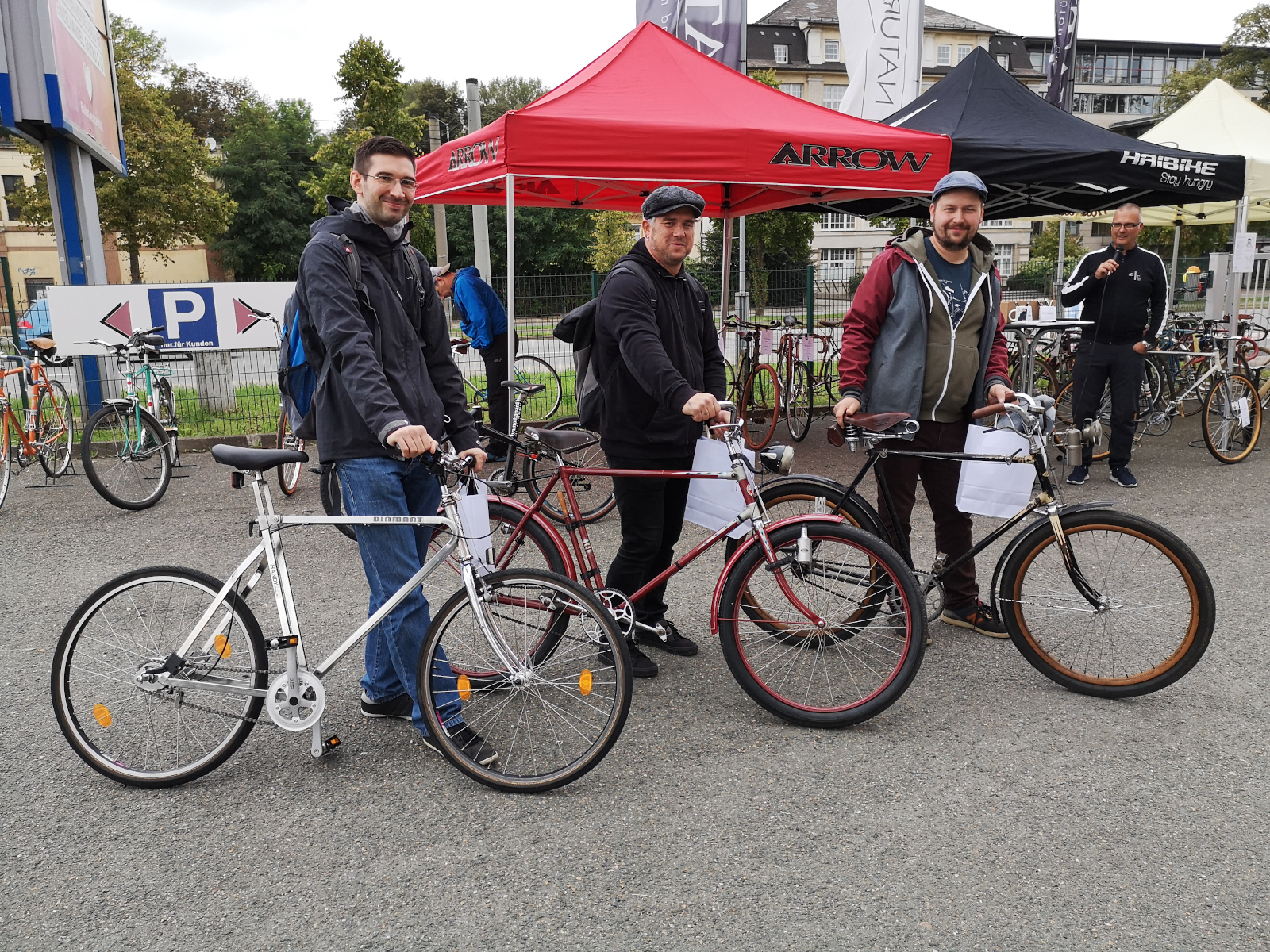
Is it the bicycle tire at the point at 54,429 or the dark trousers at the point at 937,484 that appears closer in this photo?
the dark trousers at the point at 937,484

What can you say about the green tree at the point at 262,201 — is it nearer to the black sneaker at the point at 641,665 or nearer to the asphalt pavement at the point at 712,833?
the black sneaker at the point at 641,665

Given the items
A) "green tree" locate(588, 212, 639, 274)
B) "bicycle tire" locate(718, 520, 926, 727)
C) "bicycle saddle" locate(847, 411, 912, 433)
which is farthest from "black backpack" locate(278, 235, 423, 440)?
"green tree" locate(588, 212, 639, 274)

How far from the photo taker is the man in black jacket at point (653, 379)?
353cm

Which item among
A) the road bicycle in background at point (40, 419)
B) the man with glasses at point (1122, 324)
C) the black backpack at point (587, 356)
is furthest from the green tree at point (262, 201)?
the black backpack at point (587, 356)

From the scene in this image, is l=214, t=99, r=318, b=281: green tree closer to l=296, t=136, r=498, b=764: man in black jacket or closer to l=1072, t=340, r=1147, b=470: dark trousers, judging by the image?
l=1072, t=340, r=1147, b=470: dark trousers

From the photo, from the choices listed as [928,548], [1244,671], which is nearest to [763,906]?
[1244,671]

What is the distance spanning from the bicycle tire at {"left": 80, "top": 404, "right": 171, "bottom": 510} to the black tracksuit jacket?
7.36 metres

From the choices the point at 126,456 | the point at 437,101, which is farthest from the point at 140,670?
the point at 437,101

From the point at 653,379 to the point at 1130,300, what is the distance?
5.42 m

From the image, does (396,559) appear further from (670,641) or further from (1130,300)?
(1130,300)

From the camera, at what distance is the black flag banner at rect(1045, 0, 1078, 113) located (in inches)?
534

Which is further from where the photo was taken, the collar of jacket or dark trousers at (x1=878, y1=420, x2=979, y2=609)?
dark trousers at (x1=878, y1=420, x2=979, y2=609)

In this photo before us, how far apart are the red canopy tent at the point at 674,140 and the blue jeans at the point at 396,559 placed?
10.9 ft

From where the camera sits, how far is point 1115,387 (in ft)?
24.0
